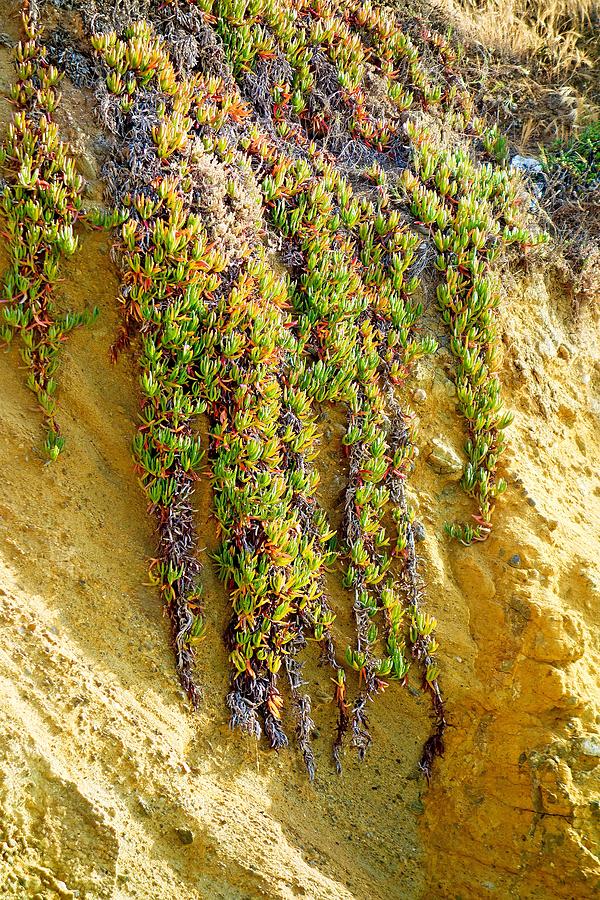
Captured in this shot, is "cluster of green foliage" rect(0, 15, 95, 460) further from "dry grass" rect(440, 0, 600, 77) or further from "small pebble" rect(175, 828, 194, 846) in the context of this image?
"dry grass" rect(440, 0, 600, 77)

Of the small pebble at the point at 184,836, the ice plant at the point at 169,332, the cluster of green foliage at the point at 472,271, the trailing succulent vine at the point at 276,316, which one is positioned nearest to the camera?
the small pebble at the point at 184,836

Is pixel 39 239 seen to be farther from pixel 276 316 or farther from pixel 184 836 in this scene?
pixel 184 836

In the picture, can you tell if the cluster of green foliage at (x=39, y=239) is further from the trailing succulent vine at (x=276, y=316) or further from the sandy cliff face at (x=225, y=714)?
the sandy cliff face at (x=225, y=714)

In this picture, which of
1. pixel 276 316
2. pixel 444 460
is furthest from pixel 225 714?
pixel 276 316

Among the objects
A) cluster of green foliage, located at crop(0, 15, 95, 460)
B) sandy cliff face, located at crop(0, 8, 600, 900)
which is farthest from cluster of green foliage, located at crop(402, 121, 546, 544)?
cluster of green foliage, located at crop(0, 15, 95, 460)

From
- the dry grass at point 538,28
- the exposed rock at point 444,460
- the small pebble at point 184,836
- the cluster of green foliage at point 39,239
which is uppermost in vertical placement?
the dry grass at point 538,28

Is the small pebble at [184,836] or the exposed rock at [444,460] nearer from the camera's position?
the small pebble at [184,836]

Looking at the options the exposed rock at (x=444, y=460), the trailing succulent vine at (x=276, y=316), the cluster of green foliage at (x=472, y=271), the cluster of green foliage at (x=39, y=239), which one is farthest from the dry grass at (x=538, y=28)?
the cluster of green foliage at (x=39, y=239)

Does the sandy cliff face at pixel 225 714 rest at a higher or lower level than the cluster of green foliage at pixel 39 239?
lower
